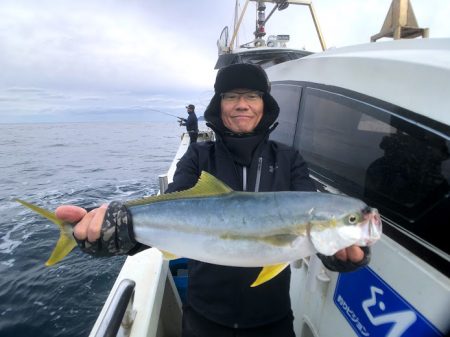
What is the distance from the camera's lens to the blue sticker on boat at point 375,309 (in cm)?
180

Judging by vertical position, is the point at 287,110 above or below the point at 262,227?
above

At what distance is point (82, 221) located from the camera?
2.13 m

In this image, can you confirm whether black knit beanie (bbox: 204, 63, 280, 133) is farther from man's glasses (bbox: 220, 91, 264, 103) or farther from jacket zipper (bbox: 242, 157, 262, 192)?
jacket zipper (bbox: 242, 157, 262, 192)

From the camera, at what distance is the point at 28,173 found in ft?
75.4

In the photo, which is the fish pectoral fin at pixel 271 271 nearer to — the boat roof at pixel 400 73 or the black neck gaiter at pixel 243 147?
the black neck gaiter at pixel 243 147

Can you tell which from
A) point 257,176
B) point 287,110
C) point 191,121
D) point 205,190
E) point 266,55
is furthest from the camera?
point 191,121

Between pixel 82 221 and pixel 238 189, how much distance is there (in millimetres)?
1263

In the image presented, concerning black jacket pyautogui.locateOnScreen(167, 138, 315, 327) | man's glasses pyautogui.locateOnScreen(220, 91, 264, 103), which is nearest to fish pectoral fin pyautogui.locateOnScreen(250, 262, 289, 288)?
black jacket pyautogui.locateOnScreen(167, 138, 315, 327)

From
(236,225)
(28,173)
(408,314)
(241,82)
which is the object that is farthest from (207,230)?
(28,173)

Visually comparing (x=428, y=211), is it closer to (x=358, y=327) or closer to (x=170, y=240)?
(x=358, y=327)

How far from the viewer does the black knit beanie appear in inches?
112

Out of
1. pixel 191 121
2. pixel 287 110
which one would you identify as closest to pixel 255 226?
pixel 287 110

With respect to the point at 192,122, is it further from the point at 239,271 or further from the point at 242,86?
the point at 239,271

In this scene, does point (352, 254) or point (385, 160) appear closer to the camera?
point (352, 254)
